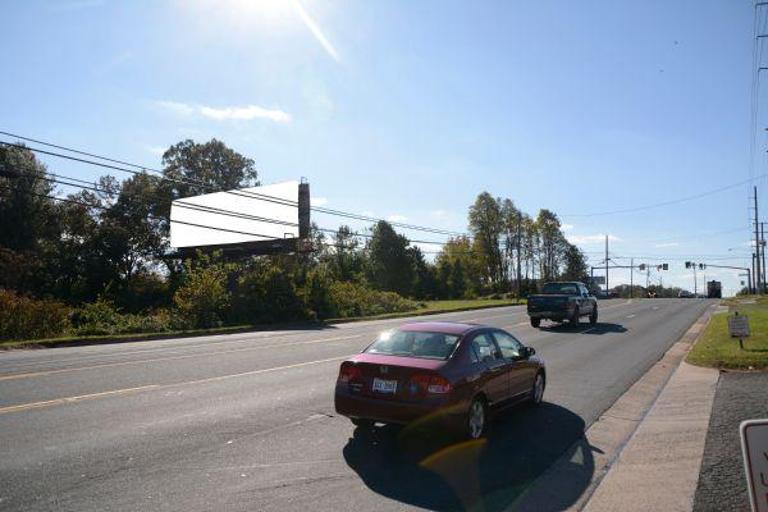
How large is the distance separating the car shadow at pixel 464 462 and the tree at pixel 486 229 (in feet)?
294

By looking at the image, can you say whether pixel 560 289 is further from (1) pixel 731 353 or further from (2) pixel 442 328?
(2) pixel 442 328

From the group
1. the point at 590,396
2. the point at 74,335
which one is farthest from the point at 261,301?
the point at 590,396

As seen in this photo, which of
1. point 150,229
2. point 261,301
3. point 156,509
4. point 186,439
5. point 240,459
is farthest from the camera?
point 150,229

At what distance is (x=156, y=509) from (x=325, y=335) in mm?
18538

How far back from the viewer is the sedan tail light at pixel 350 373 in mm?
7996

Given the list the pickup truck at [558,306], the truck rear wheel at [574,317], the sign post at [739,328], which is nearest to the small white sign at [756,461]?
the sign post at [739,328]

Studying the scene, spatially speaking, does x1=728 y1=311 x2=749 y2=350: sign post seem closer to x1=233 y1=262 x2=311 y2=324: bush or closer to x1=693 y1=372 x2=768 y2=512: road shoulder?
x1=693 y1=372 x2=768 y2=512: road shoulder

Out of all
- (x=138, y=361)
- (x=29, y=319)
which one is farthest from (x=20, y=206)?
(x=138, y=361)

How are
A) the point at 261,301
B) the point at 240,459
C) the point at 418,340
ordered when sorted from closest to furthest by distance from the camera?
the point at 240,459 → the point at 418,340 → the point at 261,301

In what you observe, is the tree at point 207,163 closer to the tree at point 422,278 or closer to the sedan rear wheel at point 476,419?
the tree at point 422,278

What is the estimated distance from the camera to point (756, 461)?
3168mm

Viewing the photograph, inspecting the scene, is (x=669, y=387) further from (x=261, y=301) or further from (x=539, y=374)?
(x=261, y=301)

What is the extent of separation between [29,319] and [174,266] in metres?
39.3

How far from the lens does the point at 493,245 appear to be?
325ft
